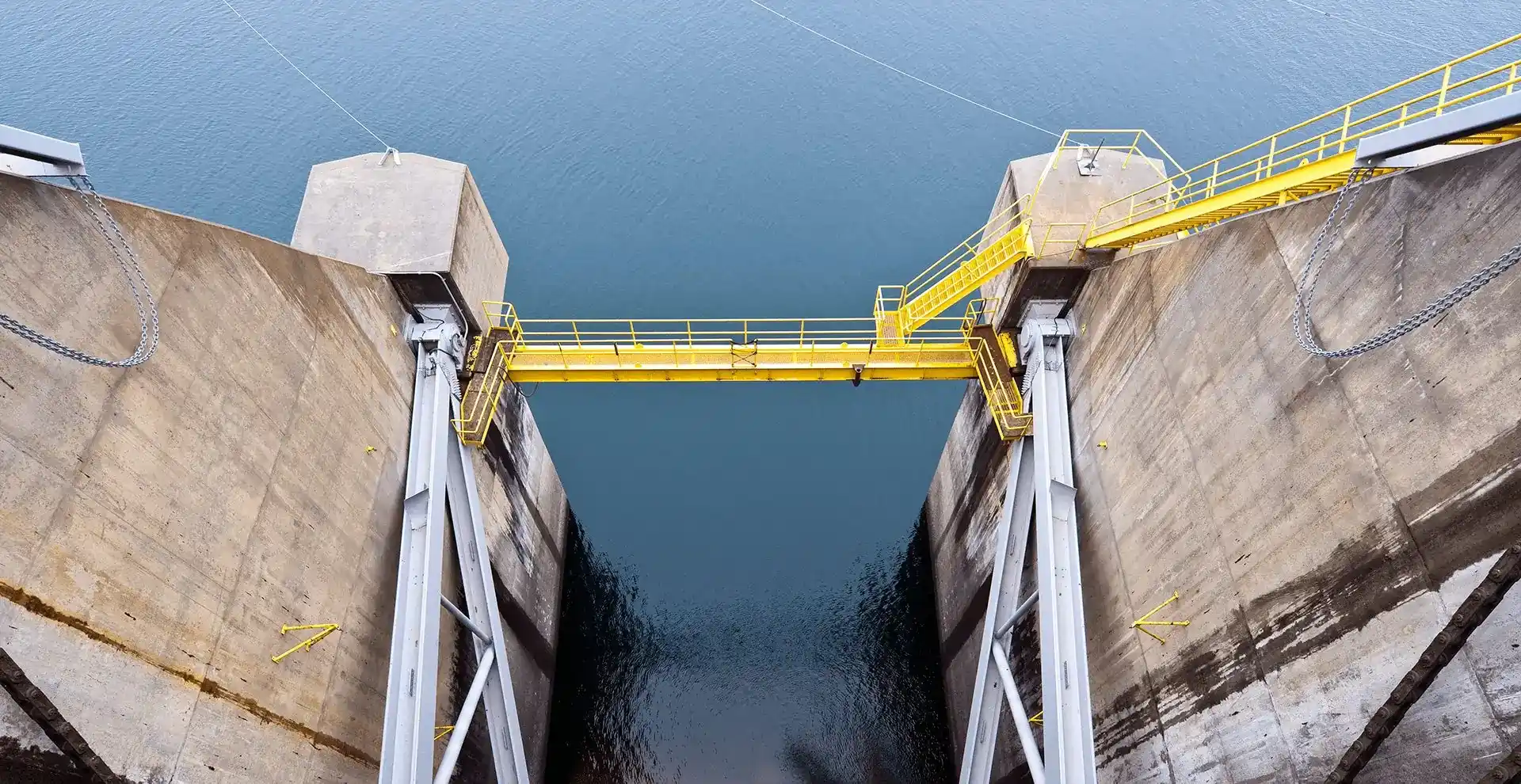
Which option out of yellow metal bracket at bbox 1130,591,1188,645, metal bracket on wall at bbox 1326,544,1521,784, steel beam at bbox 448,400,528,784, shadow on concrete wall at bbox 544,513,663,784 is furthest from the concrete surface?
shadow on concrete wall at bbox 544,513,663,784

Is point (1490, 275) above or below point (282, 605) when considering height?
above

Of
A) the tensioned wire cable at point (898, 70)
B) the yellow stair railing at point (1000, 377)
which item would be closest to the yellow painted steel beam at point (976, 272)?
the yellow stair railing at point (1000, 377)

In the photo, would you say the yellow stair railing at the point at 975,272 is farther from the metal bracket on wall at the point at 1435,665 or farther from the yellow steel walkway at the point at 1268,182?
the metal bracket on wall at the point at 1435,665

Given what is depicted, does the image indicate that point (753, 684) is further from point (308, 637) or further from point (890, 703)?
point (308, 637)

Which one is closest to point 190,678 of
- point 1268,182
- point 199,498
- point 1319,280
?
point 199,498

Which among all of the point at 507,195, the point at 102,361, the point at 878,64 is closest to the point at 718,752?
the point at 102,361

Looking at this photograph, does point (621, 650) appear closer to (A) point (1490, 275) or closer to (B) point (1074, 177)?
(B) point (1074, 177)

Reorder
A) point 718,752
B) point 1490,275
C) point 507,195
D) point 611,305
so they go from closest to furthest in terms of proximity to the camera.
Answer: point 1490,275
point 718,752
point 611,305
point 507,195
